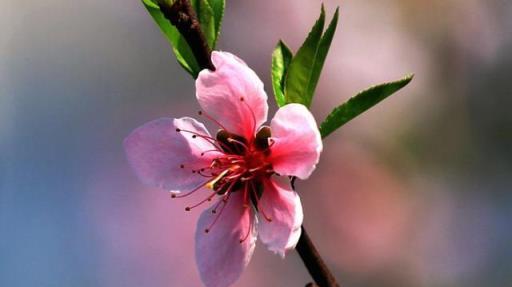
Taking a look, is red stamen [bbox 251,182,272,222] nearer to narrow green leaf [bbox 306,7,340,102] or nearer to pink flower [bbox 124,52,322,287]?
pink flower [bbox 124,52,322,287]

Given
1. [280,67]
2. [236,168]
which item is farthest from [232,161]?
[280,67]

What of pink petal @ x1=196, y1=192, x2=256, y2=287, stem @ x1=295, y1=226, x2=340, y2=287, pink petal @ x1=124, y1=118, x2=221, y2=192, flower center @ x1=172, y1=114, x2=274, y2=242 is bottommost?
stem @ x1=295, y1=226, x2=340, y2=287

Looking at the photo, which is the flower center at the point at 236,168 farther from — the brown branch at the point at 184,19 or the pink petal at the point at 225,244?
the brown branch at the point at 184,19

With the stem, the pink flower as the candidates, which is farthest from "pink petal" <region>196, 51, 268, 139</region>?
the stem

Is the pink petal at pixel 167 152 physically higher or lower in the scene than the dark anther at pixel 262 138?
higher

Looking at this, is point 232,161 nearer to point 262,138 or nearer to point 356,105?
point 262,138

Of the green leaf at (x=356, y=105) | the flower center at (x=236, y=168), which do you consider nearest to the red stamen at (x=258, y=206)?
the flower center at (x=236, y=168)
